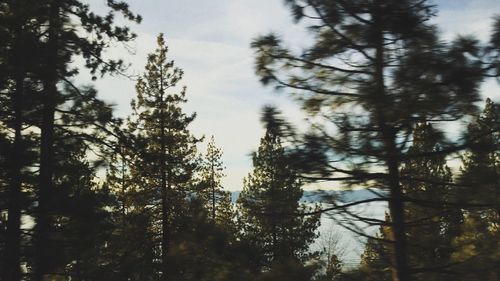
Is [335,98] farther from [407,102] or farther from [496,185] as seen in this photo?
[496,185]

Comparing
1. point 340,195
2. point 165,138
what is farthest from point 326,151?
point 165,138

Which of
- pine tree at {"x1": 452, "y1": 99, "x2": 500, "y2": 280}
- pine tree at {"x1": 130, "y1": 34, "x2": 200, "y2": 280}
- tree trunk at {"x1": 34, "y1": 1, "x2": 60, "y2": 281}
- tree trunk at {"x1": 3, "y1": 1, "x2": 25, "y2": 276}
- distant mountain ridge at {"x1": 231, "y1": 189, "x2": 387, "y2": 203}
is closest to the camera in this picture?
pine tree at {"x1": 452, "y1": 99, "x2": 500, "y2": 280}

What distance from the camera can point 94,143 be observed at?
11133mm

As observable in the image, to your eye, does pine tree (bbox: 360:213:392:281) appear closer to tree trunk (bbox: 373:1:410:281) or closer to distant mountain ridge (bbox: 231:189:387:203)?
tree trunk (bbox: 373:1:410:281)

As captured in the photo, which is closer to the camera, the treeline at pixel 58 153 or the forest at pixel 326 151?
the forest at pixel 326 151

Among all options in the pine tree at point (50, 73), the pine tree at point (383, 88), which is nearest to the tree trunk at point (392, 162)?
the pine tree at point (383, 88)

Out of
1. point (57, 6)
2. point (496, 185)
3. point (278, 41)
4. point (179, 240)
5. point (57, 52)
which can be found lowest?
point (179, 240)

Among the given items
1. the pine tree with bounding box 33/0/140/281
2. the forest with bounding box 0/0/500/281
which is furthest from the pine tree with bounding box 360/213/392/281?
the pine tree with bounding box 33/0/140/281

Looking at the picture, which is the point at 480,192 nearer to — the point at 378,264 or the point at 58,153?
the point at 378,264

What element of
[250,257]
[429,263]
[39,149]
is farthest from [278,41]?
[39,149]

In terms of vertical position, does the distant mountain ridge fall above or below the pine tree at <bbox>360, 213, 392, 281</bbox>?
above

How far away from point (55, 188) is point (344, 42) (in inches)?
313

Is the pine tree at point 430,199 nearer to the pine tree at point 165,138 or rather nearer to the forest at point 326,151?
the forest at point 326,151

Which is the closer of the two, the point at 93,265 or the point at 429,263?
the point at 429,263
